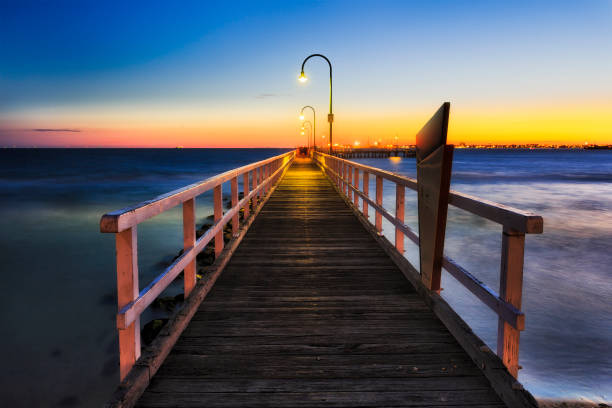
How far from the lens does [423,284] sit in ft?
12.5

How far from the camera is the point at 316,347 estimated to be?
2865mm

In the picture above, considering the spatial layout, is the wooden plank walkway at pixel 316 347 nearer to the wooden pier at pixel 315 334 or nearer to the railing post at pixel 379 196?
the wooden pier at pixel 315 334

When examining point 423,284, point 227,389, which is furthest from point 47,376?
point 423,284

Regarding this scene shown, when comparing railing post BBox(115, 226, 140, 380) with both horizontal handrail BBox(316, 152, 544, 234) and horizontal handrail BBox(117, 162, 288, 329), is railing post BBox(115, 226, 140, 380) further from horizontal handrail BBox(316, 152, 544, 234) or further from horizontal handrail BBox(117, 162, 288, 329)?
horizontal handrail BBox(316, 152, 544, 234)

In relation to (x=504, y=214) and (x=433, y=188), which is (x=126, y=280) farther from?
(x=433, y=188)

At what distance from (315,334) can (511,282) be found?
1486 mm

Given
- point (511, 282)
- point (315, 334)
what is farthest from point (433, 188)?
point (315, 334)

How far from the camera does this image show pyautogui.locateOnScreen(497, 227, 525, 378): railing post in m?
2.23

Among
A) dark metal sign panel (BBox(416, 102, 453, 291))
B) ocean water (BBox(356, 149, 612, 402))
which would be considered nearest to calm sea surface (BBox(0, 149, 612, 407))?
ocean water (BBox(356, 149, 612, 402))

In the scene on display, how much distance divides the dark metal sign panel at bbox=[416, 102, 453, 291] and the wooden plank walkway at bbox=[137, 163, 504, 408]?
44 centimetres

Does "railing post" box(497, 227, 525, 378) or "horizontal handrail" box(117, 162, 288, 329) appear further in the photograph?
"railing post" box(497, 227, 525, 378)

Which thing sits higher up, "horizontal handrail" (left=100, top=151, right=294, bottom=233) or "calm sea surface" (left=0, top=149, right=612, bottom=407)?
"horizontal handrail" (left=100, top=151, right=294, bottom=233)

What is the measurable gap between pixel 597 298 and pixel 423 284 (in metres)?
8.00

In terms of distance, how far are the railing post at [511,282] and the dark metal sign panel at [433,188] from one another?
2.61 ft
